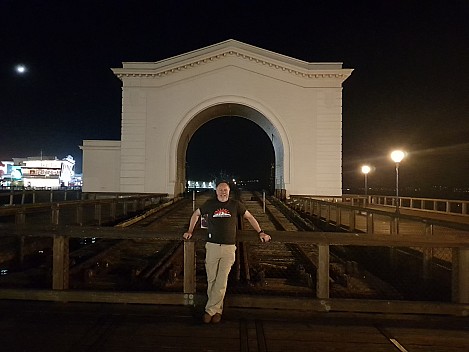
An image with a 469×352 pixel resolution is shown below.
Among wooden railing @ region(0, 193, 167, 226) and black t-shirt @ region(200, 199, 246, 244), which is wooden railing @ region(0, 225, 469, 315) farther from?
wooden railing @ region(0, 193, 167, 226)

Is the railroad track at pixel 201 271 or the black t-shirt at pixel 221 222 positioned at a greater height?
the black t-shirt at pixel 221 222

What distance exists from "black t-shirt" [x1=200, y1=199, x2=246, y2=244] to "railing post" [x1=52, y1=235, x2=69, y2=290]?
7.57 ft

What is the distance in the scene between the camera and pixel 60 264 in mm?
5828

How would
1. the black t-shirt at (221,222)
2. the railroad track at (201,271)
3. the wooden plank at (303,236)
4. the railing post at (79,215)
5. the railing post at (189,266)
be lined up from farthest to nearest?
the railing post at (79,215) < the railroad track at (201,271) < the railing post at (189,266) < the wooden plank at (303,236) < the black t-shirt at (221,222)

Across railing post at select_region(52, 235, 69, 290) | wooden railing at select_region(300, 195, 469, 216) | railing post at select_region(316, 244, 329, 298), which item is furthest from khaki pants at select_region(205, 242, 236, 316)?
wooden railing at select_region(300, 195, 469, 216)

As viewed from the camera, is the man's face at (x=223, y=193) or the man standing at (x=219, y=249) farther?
the man's face at (x=223, y=193)

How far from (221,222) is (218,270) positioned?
2.17 ft

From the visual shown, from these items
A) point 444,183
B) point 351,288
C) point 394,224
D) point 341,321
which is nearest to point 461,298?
point 341,321

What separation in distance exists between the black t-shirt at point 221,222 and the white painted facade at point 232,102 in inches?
970

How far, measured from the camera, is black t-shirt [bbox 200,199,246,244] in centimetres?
527

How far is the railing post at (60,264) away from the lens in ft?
19.0

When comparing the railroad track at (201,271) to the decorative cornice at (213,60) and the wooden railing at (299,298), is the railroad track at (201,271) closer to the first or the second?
the wooden railing at (299,298)

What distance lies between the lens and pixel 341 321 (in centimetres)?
529

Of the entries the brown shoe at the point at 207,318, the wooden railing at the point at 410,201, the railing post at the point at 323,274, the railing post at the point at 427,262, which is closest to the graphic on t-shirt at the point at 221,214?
the brown shoe at the point at 207,318
